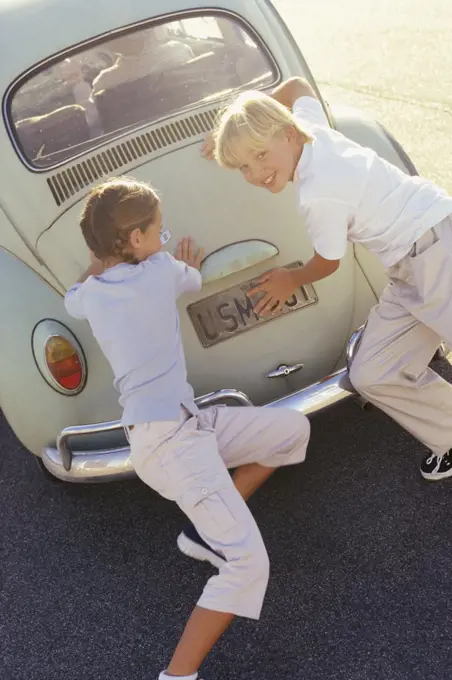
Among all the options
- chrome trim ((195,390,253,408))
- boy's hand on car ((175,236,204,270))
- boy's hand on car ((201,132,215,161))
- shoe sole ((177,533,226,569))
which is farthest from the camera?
boy's hand on car ((201,132,215,161))

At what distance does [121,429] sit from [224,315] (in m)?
0.61

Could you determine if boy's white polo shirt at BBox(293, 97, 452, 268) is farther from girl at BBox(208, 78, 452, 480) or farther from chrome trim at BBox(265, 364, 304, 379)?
chrome trim at BBox(265, 364, 304, 379)

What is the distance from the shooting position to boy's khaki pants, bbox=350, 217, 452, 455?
9.97ft

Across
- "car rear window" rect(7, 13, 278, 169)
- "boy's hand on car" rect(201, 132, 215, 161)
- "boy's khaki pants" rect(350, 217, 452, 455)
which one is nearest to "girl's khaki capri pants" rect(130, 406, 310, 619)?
"boy's khaki pants" rect(350, 217, 452, 455)

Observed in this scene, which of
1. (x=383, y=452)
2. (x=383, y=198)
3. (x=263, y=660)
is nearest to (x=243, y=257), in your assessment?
(x=383, y=198)

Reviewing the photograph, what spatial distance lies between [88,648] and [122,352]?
116 cm

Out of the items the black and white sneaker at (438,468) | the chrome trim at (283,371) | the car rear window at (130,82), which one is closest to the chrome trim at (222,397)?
the chrome trim at (283,371)

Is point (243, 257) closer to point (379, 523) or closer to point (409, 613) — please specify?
point (379, 523)

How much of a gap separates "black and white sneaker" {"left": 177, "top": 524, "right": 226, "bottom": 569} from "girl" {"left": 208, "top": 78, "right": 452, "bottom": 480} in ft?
2.88

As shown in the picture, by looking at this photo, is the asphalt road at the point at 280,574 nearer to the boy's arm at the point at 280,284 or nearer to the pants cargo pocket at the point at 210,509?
the pants cargo pocket at the point at 210,509

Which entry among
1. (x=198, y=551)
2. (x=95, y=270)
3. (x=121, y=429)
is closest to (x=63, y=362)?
(x=121, y=429)

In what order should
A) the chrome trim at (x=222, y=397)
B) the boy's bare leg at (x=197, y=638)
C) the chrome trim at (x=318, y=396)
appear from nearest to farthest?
the boy's bare leg at (x=197, y=638) < the chrome trim at (x=222, y=397) < the chrome trim at (x=318, y=396)

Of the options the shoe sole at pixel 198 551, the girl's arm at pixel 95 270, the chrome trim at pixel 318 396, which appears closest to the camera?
the shoe sole at pixel 198 551

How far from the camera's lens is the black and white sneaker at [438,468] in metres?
3.48
